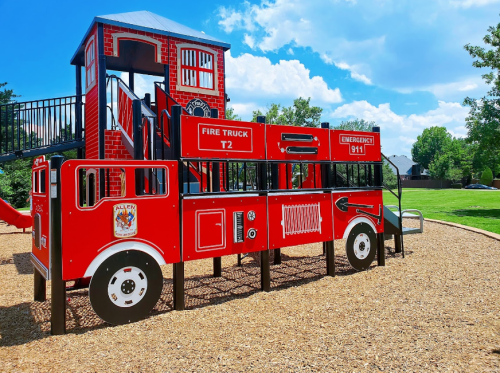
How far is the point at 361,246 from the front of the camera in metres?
8.49

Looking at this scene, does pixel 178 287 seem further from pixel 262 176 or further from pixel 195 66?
pixel 195 66

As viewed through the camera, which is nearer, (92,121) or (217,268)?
(217,268)

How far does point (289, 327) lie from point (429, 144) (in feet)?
350

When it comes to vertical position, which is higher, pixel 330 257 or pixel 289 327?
pixel 330 257

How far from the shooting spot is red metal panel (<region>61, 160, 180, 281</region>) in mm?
5070

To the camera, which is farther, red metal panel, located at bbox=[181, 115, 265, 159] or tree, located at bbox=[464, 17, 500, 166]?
tree, located at bbox=[464, 17, 500, 166]

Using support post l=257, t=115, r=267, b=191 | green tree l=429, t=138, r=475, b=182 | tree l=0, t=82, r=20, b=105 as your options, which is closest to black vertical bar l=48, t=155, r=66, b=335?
support post l=257, t=115, r=267, b=191

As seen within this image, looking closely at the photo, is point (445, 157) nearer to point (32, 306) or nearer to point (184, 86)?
point (184, 86)

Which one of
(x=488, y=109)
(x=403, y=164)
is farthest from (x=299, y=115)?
(x=403, y=164)

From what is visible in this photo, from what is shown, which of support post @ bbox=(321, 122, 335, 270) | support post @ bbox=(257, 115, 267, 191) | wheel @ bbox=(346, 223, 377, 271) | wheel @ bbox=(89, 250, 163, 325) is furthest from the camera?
wheel @ bbox=(346, 223, 377, 271)

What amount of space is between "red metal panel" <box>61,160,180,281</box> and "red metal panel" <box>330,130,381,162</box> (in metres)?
3.67

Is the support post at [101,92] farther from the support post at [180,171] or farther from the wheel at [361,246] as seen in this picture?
the wheel at [361,246]

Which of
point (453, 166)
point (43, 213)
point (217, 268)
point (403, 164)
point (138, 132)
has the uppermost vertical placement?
→ point (403, 164)

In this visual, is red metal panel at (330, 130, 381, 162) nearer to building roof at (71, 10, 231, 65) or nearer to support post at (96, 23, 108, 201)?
support post at (96, 23, 108, 201)
